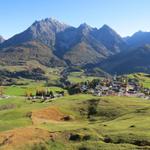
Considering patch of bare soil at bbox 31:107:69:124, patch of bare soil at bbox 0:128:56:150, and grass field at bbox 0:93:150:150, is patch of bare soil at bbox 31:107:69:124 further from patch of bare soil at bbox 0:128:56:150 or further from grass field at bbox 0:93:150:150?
patch of bare soil at bbox 0:128:56:150

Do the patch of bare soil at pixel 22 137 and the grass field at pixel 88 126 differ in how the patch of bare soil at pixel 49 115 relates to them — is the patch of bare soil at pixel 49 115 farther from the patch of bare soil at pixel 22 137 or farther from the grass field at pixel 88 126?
the patch of bare soil at pixel 22 137

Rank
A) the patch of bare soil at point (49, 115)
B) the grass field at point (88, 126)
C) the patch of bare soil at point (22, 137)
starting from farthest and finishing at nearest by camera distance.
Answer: the patch of bare soil at point (49, 115)
the patch of bare soil at point (22, 137)
the grass field at point (88, 126)

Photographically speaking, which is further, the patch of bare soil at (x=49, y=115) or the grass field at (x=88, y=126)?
the patch of bare soil at (x=49, y=115)

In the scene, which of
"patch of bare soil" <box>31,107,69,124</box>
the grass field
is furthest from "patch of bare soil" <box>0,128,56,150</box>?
"patch of bare soil" <box>31,107,69,124</box>

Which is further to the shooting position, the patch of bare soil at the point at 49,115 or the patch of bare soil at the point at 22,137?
the patch of bare soil at the point at 49,115

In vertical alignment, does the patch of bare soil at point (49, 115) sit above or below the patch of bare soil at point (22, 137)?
above

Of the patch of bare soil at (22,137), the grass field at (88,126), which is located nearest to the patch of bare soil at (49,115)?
the grass field at (88,126)

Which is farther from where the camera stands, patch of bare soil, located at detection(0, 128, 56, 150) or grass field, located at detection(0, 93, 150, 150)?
patch of bare soil, located at detection(0, 128, 56, 150)

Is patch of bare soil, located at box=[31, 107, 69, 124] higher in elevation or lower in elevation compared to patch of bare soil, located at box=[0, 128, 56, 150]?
higher

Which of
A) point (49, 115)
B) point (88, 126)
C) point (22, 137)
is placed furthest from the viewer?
point (49, 115)

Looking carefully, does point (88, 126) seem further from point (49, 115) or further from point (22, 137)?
point (49, 115)

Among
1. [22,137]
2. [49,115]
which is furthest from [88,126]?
[49,115]

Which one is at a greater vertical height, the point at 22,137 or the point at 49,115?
the point at 49,115

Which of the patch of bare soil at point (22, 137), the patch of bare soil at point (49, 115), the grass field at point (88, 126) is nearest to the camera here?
the grass field at point (88, 126)
